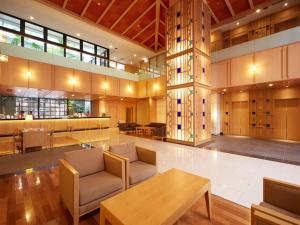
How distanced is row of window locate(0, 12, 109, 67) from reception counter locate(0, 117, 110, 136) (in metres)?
3.63

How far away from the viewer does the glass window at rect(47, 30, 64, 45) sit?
8.73 m

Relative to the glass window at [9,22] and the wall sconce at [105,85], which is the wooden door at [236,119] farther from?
the glass window at [9,22]

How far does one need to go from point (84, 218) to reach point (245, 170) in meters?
3.62

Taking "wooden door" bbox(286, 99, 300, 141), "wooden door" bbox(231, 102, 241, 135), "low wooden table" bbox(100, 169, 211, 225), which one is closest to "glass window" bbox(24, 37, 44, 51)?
"low wooden table" bbox(100, 169, 211, 225)

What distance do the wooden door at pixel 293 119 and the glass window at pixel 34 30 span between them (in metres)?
13.7

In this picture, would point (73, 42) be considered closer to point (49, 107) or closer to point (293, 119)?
point (49, 107)

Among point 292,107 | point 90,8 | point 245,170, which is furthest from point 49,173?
point 292,107

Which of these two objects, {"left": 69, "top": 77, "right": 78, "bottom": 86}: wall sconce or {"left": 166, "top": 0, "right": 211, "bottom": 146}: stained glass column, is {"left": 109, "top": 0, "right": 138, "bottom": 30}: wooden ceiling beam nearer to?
{"left": 166, "top": 0, "right": 211, "bottom": 146}: stained glass column

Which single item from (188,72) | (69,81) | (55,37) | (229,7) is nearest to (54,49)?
(55,37)

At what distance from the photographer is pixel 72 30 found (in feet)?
29.0

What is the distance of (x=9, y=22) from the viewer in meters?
7.54

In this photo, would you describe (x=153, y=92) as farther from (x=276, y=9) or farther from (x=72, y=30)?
(x=276, y=9)

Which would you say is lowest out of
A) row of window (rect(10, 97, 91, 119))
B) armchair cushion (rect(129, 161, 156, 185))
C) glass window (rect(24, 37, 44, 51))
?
armchair cushion (rect(129, 161, 156, 185))

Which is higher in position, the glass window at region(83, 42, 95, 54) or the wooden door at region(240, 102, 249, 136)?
the glass window at region(83, 42, 95, 54)
